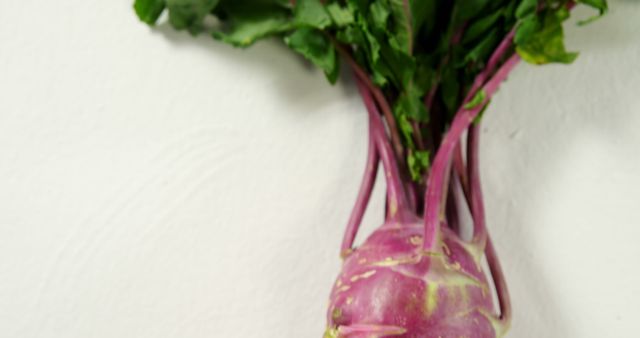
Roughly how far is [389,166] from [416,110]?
0.07m

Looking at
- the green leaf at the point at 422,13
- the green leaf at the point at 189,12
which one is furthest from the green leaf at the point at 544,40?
the green leaf at the point at 189,12

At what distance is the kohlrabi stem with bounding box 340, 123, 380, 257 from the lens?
68cm

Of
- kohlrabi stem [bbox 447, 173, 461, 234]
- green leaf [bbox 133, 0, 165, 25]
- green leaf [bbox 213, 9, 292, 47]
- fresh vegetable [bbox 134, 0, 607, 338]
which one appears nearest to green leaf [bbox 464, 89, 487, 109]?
fresh vegetable [bbox 134, 0, 607, 338]

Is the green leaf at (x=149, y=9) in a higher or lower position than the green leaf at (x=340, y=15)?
higher

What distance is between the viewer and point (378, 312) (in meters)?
0.56

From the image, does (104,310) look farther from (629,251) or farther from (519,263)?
(629,251)

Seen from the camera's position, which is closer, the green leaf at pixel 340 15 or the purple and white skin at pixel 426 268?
the purple and white skin at pixel 426 268

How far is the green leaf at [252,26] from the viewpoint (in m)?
0.71

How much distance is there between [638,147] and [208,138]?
555 millimetres

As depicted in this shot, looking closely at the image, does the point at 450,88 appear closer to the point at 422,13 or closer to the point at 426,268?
the point at 422,13

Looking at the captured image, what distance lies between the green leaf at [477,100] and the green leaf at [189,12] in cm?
33

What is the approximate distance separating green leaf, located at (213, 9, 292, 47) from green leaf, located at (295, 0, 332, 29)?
0.02 meters

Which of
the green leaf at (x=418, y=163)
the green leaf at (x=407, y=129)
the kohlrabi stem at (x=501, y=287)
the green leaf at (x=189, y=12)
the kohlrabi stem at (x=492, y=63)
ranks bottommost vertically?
the kohlrabi stem at (x=501, y=287)

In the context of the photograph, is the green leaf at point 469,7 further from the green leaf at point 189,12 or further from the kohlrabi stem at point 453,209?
the green leaf at point 189,12
